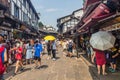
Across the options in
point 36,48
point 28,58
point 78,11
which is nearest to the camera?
point 36,48

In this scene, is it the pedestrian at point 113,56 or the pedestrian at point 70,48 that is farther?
the pedestrian at point 70,48

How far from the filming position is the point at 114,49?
1470 cm

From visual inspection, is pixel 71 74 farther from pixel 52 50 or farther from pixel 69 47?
pixel 69 47

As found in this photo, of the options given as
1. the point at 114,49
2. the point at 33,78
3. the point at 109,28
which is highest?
the point at 109,28

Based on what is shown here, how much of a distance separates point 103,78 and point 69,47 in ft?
46.9

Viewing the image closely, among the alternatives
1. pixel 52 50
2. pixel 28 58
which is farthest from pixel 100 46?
pixel 52 50

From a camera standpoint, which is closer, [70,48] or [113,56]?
[113,56]

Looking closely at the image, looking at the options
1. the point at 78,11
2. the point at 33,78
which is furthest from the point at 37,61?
the point at 78,11

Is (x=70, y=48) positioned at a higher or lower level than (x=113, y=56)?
higher

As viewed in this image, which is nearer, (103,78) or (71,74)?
(103,78)

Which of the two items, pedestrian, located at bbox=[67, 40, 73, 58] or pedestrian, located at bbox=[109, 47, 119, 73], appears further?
pedestrian, located at bbox=[67, 40, 73, 58]

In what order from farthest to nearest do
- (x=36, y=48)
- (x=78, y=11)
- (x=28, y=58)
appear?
(x=78, y=11) → (x=28, y=58) → (x=36, y=48)

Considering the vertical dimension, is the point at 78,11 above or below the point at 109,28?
above

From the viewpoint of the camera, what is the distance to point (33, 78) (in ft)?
48.0
